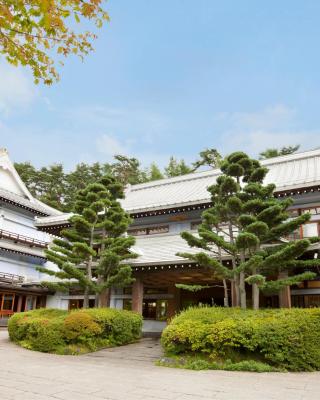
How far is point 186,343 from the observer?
10.1m

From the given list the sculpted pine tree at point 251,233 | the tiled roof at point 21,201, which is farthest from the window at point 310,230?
the tiled roof at point 21,201

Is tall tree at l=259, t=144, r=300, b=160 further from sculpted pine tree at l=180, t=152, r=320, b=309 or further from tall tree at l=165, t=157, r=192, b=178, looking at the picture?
sculpted pine tree at l=180, t=152, r=320, b=309

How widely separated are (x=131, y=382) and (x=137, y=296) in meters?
9.07

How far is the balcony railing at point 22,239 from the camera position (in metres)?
27.4

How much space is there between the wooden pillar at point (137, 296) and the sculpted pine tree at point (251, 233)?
4.80 meters

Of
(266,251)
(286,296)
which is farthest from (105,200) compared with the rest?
(286,296)

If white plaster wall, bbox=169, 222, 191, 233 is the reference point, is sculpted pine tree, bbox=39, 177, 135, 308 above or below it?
below

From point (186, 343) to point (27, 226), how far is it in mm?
23406

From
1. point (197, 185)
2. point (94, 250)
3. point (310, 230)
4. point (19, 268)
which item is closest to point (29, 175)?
point (19, 268)

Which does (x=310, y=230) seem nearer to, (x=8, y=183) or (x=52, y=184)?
(x=8, y=183)

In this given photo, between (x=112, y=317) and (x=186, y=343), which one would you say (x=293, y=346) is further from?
(x=112, y=317)

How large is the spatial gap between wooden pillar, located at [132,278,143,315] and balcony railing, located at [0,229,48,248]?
48.9ft

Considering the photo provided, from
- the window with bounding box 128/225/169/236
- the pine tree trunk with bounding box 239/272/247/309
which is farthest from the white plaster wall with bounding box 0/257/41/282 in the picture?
the pine tree trunk with bounding box 239/272/247/309

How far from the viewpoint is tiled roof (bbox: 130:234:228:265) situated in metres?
15.4
